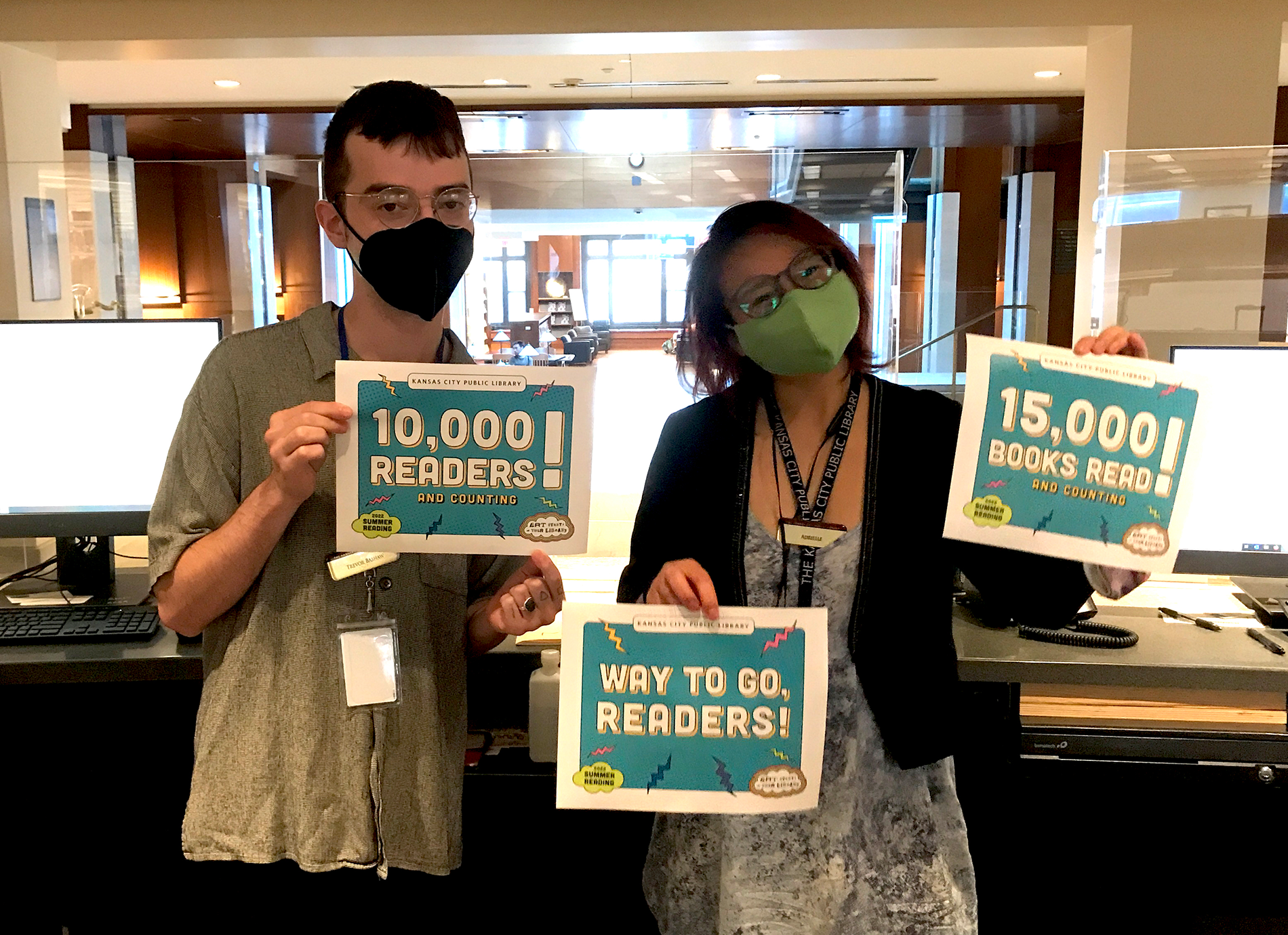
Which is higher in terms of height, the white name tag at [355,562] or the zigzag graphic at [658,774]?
the white name tag at [355,562]

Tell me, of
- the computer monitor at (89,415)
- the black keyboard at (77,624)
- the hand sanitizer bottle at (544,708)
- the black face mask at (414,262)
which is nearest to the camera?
the black face mask at (414,262)

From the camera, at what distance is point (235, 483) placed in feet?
3.92

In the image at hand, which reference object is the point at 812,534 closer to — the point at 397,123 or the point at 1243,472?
the point at 397,123

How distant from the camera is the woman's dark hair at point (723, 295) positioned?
53.9 inches

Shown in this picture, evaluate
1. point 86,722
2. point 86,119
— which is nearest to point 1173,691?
point 86,722

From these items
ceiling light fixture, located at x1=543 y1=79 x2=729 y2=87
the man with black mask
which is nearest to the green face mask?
the man with black mask

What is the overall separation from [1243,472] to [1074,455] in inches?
38.4

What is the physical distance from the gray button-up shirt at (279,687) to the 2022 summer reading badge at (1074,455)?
2.39 feet

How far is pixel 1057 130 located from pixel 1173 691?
6.73m

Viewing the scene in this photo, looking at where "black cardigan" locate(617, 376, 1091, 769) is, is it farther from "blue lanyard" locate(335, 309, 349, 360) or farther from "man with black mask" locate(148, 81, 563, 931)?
"blue lanyard" locate(335, 309, 349, 360)

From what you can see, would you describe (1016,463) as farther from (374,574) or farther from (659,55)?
(659,55)

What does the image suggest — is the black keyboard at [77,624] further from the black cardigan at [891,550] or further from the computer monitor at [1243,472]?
the computer monitor at [1243,472]

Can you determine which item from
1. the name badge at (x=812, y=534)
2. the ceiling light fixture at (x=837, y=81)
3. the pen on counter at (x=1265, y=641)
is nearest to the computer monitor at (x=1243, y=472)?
the pen on counter at (x=1265, y=641)

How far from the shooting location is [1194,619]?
2.08m
